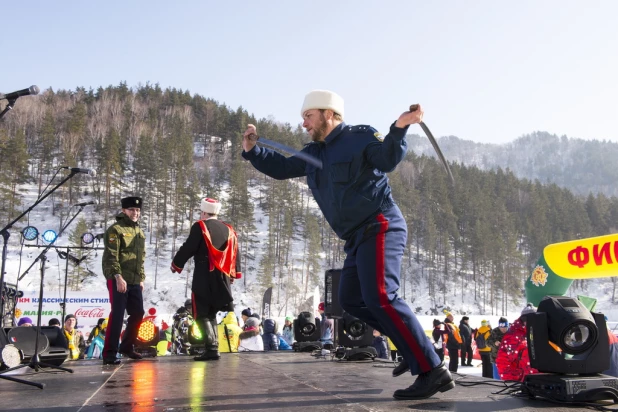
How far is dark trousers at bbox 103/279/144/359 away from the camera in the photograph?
17.4 ft

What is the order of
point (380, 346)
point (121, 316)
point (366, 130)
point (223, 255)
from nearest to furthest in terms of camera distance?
point (366, 130) < point (121, 316) < point (223, 255) < point (380, 346)

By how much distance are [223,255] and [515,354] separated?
288cm

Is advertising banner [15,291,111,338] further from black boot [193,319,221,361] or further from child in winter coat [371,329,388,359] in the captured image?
black boot [193,319,221,361]

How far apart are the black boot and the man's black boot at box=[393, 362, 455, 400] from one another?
10.2 ft

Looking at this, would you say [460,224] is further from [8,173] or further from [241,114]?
[8,173]

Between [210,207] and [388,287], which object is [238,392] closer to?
[388,287]

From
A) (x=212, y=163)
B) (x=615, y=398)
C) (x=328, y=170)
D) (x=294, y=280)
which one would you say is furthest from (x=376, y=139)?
(x=212, y=163)

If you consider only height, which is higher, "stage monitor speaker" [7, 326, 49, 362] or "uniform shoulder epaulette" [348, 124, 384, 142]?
"uniform shoulder epaulette" [348, 124, 384, 142]

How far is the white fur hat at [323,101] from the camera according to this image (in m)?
3.40

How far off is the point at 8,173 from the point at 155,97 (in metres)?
43.4

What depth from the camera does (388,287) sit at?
9.55ft

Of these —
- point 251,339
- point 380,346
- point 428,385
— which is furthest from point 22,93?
point 380,346

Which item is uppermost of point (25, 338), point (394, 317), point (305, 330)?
point (394, 317)

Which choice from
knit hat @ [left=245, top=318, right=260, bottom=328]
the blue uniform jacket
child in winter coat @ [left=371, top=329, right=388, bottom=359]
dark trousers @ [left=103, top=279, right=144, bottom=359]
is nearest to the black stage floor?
dark trousers @ [left=103, top=279, right=144, bottom=359]
